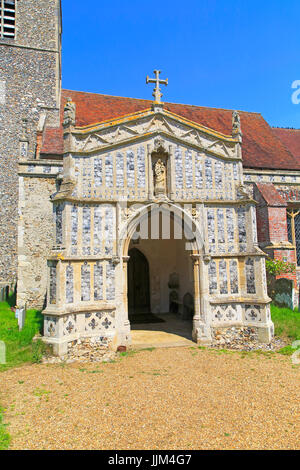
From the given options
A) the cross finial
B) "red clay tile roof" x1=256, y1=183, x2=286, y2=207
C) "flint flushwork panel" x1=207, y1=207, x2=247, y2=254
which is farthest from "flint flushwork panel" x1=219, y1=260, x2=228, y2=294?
the cross finial

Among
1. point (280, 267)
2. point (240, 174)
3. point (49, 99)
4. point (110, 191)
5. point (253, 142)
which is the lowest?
point (280, 267)

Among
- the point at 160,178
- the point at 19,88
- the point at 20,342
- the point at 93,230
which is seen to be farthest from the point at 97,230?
the point at 19,88

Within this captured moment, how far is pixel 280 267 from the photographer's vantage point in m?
10.7

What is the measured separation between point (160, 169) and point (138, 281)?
6.18m

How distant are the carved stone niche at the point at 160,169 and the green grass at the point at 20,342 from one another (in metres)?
4.88

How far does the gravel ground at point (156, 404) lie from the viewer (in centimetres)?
381

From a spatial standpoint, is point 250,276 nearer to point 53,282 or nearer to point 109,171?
point 109,171

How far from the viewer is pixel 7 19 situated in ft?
52.4

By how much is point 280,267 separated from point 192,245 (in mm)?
4115

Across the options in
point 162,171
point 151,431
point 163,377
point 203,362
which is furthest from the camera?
point 162,171

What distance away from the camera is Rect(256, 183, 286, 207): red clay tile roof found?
11820 mm

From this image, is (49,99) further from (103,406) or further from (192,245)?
(103,406)

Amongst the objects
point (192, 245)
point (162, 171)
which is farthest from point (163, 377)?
point (162, 171)

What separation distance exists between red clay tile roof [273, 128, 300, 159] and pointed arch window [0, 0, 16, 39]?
1573 cm
